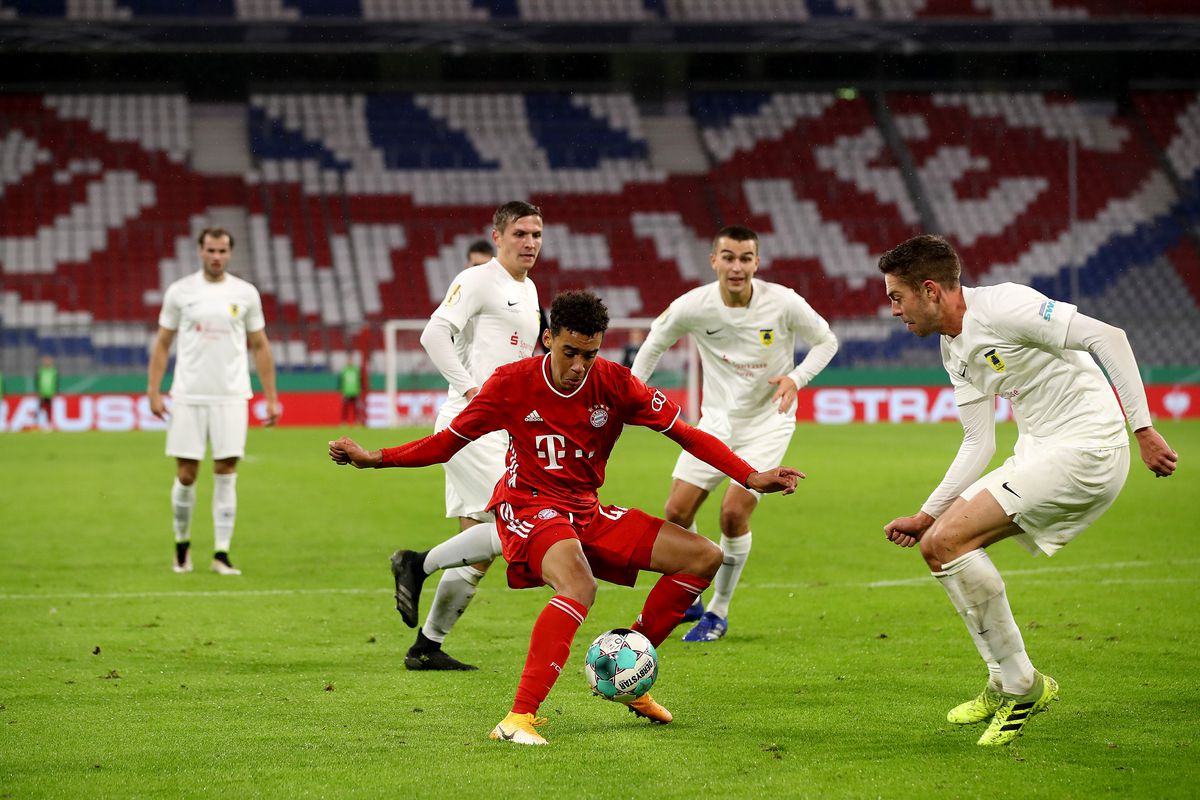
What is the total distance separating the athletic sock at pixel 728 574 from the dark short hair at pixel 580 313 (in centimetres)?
284

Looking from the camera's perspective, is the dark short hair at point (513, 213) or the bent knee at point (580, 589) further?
the dark short hair at point (513, 213)

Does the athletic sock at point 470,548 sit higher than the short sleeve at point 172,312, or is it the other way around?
the short sleeve at point 172,312

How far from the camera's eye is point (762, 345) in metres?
8.91

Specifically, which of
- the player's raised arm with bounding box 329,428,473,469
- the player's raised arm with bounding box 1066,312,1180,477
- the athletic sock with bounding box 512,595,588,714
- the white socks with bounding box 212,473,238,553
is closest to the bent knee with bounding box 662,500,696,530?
the player's raised arm with bounding box 329,428,473,469

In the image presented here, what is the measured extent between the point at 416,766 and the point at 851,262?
33.7 m

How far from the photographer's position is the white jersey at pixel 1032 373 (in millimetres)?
5543

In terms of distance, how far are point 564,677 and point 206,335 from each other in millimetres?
5291

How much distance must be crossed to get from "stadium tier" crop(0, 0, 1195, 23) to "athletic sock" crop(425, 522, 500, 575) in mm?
31211

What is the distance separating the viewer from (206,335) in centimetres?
1105

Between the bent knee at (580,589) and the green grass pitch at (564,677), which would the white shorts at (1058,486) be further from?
the bent knee at (580,589)

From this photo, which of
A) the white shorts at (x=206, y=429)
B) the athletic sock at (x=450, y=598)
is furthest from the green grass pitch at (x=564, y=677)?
the white shorts at (x=206, y=429)

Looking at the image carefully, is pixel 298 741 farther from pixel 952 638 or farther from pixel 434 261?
pixel 434 261

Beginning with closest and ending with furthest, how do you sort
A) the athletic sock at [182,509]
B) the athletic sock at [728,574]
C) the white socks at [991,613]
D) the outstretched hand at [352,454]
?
the white socks at [991,613]
the outstretched hand at [352,454]
the athletic sock at [728,574]
the athletic sock at [182,509]

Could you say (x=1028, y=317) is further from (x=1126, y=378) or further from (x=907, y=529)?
(x=907, y=529)
